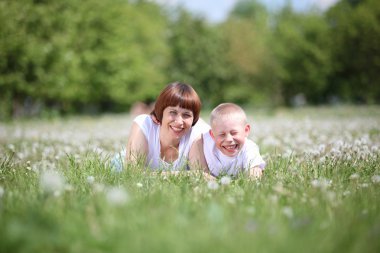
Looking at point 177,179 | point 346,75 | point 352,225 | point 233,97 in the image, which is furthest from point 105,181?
point 233,97

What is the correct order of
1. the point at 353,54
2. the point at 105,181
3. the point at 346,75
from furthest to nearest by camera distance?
the point at 346,75 < the point at 353,54 < the point at 105,181

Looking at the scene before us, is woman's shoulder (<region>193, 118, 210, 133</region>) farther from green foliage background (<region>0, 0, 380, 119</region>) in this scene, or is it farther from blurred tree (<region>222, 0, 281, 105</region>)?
blurred tree (<region>222, 0, 281, 105</region>)

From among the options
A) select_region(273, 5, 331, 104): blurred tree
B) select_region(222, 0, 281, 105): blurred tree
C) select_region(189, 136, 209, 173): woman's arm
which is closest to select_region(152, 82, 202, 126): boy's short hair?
select_region(189, 136, 209, 173): woman's arm

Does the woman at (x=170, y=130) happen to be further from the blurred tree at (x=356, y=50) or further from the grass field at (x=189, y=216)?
the blurred tree at (x=356, y=50)

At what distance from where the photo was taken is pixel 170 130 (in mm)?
5195

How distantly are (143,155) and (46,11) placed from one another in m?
19.3

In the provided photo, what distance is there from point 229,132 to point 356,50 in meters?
38.2

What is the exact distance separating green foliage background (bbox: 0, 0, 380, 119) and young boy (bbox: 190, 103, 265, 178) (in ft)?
58.0

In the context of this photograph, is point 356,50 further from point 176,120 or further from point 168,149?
point 176,120

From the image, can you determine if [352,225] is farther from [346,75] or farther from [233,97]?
[233,97]

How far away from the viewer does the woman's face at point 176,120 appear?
5.08 m

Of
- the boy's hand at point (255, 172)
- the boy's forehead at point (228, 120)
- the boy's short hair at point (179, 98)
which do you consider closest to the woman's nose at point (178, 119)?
the boy's short hair at point (179, 98)

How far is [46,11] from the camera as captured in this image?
Result: 22000mm

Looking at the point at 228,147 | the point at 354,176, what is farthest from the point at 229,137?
the point at 354,176
